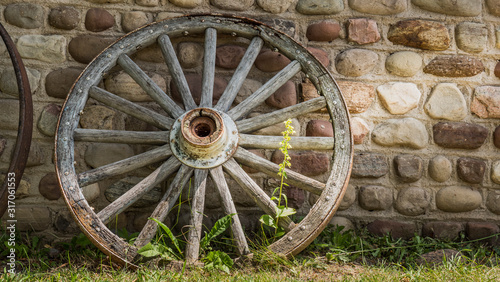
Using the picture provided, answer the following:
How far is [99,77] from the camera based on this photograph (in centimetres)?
199

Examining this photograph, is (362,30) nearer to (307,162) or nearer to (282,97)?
(282,97)

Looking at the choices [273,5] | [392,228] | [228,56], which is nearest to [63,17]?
[228,56]

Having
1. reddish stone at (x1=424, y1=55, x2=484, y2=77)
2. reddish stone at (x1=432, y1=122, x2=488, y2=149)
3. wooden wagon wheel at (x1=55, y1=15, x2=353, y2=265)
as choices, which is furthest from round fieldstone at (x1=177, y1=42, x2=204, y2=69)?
reddish stone at (x1=432, y1=122, x2=488, y2=149)

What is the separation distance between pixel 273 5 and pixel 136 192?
1269 millimetres

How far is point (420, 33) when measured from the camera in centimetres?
230

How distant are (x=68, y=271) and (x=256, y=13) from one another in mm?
1626

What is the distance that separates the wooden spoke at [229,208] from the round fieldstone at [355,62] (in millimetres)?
947

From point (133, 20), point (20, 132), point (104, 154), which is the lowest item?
point (104, 154)

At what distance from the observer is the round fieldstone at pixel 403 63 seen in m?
2.29

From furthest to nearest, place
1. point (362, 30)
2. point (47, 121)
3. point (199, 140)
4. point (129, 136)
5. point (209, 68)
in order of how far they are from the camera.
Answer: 1. point (362, 30)
2. point (47, 121)
3. point (209, 68)
4. point (129, 136)
5. point (199, 140)

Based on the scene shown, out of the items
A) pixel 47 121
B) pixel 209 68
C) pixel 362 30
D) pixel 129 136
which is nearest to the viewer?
pixel 129 136

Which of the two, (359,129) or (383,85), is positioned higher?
(383,85)

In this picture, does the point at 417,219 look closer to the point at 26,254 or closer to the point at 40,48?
the point at 26,254

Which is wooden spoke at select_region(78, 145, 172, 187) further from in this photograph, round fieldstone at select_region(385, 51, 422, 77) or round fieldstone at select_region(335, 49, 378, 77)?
round fieldstone at select_region(385, 51, 422, 77)
